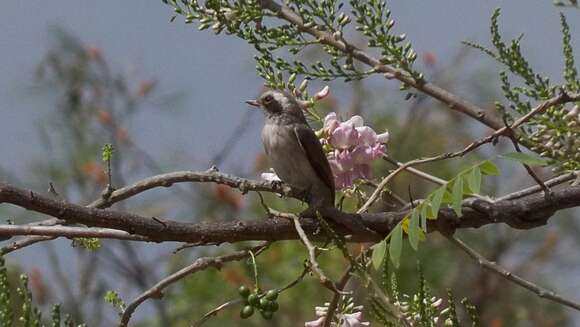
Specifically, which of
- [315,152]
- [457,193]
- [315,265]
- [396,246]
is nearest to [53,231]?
[315,265]

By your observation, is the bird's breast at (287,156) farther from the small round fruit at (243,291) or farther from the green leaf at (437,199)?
the green leaf at (437,199)

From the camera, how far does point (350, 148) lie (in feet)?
9.26

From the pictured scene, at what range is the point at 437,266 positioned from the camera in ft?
21.3

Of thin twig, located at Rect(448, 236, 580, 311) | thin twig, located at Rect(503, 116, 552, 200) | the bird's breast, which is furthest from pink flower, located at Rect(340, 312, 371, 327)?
the bird's breast

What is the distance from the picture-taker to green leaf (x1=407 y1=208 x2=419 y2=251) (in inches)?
82.0

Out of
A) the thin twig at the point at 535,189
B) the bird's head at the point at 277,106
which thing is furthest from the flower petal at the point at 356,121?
the bird's head at the point at 277,106

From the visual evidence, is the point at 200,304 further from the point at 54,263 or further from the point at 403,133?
the point at 403,133

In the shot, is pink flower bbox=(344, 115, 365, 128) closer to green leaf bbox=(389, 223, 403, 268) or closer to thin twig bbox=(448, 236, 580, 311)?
thin twig bbox=(448, 236, 580, 311)

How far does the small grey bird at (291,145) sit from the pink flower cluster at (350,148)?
479 millimetres

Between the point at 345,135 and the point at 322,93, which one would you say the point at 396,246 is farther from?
the point at 322,93

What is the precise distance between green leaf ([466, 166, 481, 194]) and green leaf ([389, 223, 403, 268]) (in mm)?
164

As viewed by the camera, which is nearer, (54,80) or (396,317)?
(396,317)

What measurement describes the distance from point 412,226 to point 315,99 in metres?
0.91

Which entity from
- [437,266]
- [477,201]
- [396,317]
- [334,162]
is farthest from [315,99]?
[437,266]
